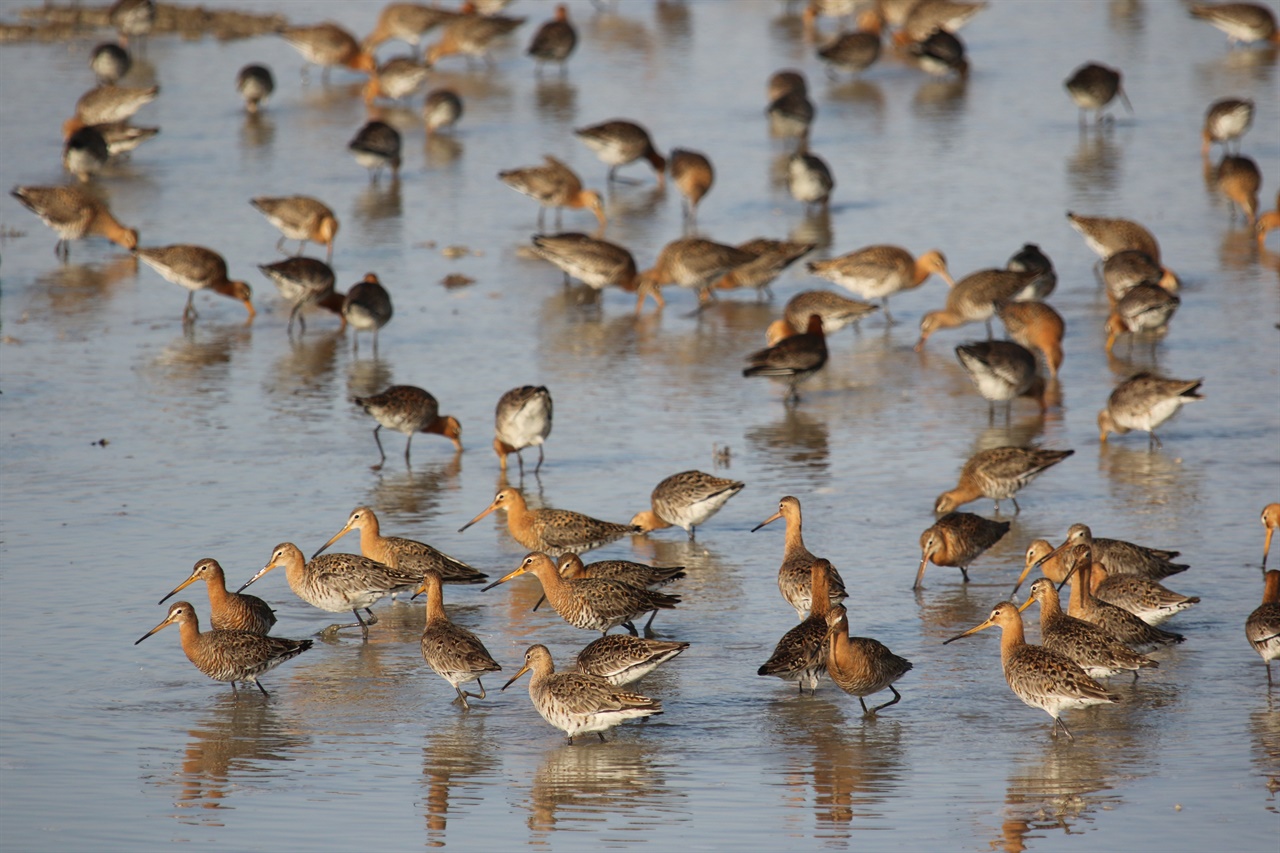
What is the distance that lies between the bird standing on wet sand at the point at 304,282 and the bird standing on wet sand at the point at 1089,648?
11559 millimetres

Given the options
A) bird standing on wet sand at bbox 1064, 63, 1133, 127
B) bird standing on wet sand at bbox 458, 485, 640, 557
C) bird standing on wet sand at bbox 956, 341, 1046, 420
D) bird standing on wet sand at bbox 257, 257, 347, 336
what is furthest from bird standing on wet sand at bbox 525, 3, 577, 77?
bird standing on wet sand at bbox 458, 485, 640, 557

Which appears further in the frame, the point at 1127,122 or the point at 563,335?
the point at 1127,122

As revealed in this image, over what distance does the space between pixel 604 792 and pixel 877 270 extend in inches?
496

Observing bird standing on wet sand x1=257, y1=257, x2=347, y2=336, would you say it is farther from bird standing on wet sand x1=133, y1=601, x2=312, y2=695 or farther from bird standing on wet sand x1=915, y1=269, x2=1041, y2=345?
bird standing on wet sand x1=133, y1=601, x2=312, y2=695

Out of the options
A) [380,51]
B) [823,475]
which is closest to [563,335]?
[823,475]

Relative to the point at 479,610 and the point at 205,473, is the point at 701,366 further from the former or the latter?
the point at 479,610

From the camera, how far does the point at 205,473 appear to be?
1548cm

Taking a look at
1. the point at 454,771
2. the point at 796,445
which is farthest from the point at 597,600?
the point at 796,445

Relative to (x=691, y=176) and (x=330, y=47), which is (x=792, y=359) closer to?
(x=691, y=176)

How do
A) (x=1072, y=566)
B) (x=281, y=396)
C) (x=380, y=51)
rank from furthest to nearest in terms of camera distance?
(x=380, y=51), (x=281, y=396), (x=1072, y=566)

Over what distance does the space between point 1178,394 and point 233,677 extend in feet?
29.8

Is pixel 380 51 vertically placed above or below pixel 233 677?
above

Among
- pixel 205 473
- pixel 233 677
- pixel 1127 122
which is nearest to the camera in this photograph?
pixel 233 677

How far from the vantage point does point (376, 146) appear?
2761 cm
